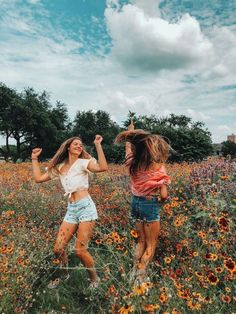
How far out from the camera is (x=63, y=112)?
4559cm

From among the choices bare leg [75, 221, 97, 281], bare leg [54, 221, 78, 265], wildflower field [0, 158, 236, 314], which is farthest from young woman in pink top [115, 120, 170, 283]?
bare leg [54, 221, 78, 265]

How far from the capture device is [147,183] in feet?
13.2

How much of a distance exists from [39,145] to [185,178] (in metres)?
36.1

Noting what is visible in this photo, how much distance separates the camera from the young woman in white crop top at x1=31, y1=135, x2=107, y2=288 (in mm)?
4125

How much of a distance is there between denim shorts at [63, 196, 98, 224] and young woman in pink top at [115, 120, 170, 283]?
480 millimetres

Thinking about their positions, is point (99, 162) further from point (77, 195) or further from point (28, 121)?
point (28, 121)

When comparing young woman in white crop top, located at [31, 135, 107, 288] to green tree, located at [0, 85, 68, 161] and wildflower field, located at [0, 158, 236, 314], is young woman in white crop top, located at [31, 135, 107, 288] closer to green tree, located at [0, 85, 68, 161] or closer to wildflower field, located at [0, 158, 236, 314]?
wildflower field, located at [0, 158, 236, 314]

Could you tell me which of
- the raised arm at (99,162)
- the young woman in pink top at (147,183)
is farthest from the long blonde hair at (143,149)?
the raised arm at (99,162)

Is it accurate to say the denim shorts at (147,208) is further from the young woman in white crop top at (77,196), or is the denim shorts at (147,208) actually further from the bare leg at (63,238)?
the bare leg at (63,238)

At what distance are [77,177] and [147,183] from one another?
0.90 meters

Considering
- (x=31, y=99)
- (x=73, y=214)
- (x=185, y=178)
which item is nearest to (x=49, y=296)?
(x=73, y=214)

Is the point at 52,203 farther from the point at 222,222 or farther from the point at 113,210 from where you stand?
the point at 222,222

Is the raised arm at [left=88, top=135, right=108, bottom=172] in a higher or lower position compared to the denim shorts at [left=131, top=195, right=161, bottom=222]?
higher

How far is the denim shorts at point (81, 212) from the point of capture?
166 inches
